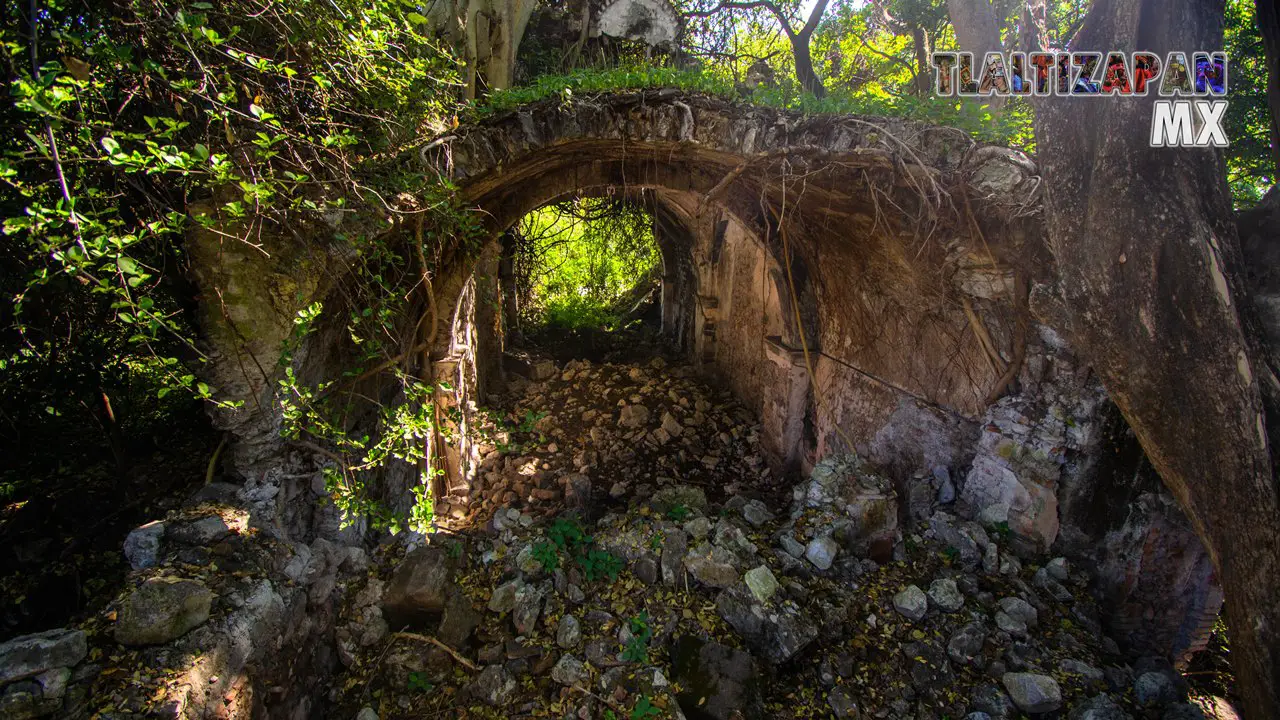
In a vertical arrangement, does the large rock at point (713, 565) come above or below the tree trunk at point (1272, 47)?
below

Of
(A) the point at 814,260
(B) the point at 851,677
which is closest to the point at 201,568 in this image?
(B) the point at 851,677

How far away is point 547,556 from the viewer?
9.58ft

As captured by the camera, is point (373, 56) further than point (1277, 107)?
Yes

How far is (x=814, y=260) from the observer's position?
450cm

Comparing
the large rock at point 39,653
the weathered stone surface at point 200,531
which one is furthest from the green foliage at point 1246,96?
the large rock at point 39,653

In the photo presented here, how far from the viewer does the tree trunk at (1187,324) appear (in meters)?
1.59

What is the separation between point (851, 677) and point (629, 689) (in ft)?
3.50

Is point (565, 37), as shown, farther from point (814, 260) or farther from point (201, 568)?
point (201, 568)

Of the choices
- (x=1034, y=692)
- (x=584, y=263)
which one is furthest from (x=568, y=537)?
(x=584, y=263)

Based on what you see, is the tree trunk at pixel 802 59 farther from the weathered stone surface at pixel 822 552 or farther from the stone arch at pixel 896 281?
the weathered stone surface at pixel 822 552

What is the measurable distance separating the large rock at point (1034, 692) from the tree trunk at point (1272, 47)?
213 cm

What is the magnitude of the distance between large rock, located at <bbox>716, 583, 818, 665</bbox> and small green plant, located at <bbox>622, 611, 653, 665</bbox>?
15.1 inches

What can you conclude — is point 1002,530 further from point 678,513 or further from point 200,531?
point 200,531

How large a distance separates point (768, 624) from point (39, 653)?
2726 millimetres
